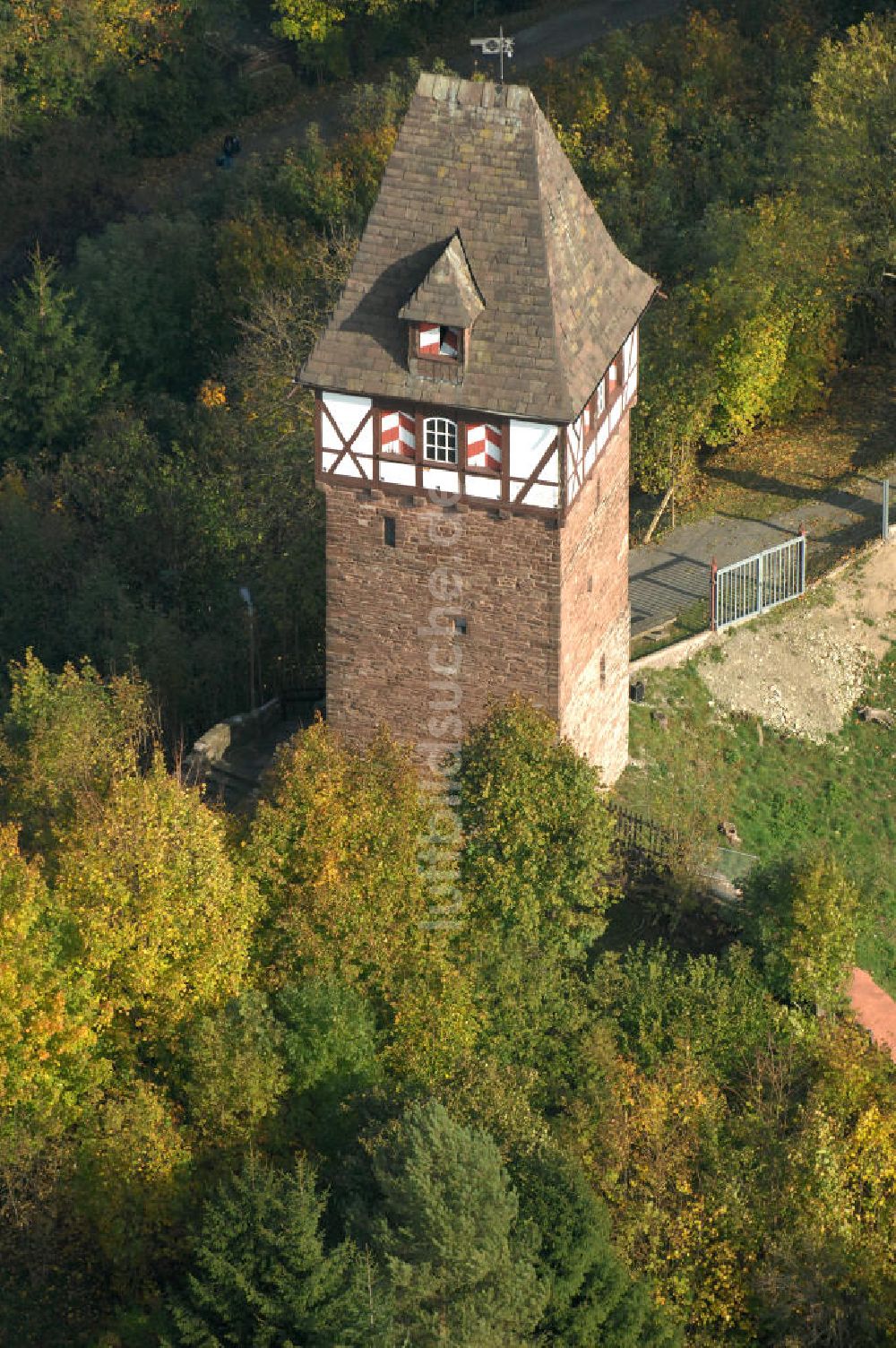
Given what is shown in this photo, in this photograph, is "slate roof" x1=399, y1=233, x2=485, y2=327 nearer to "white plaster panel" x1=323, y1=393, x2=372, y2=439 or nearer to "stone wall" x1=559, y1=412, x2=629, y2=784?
"white plaster panel" x1=323, y1=393, x2=372, y2=439

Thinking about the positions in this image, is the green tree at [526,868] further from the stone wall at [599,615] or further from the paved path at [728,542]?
the paved path at [728,542]

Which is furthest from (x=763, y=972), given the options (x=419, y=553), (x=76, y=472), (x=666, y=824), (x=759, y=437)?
(x=76, y=472)

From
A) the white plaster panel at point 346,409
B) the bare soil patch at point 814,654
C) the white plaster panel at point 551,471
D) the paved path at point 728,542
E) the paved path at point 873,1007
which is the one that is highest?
the white plaster panel at point 346,409

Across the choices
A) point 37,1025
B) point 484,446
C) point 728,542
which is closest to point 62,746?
point 37,1025

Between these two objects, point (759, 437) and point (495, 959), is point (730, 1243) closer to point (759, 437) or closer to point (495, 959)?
point (495, 959)

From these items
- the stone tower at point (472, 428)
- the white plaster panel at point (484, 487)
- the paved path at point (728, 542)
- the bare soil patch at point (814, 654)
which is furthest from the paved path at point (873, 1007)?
the white plaster panel at point (484, 487)

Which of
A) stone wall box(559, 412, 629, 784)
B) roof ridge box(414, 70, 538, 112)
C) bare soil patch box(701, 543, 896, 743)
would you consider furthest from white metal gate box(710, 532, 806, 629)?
roof ridge box(414, 70, 538, 112)
